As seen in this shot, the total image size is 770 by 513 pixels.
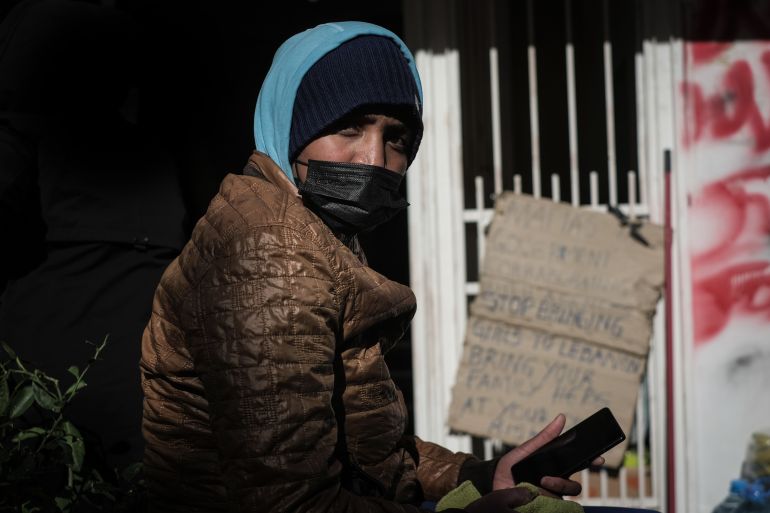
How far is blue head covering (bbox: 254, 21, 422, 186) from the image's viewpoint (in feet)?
5.83

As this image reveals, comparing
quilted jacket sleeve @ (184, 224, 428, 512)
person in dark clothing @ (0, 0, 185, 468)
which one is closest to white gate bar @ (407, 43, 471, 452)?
person in dark clothing @ (0, 0, 185, 468)

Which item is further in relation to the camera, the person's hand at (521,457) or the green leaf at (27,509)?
the person's hand at (521,457)

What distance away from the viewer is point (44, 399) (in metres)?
1.86

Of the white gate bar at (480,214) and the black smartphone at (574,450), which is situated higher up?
the white gate bar at (480,214)

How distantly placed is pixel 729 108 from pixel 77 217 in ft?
8.93

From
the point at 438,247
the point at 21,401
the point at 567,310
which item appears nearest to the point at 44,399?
the point at 21,401

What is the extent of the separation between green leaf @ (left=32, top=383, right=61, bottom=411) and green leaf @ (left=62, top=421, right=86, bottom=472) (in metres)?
0.04

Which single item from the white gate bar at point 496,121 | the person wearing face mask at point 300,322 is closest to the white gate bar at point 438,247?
the white gate bar at point 496,121

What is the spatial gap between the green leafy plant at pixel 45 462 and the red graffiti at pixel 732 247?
2.81 metres

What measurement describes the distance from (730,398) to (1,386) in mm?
3160

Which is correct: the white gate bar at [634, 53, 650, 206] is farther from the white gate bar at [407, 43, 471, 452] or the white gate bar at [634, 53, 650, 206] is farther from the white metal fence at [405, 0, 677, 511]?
the white gate bar at [407, 43, 471, 452]

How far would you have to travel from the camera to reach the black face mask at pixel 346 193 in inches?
69.6

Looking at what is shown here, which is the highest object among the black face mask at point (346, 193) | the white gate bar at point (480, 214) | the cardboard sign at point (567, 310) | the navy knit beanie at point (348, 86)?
the navy knit beanie at point (348, 86)

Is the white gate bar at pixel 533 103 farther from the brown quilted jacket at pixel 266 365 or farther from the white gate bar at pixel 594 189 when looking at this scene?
the brown quilted jacket at pixel 266 365
